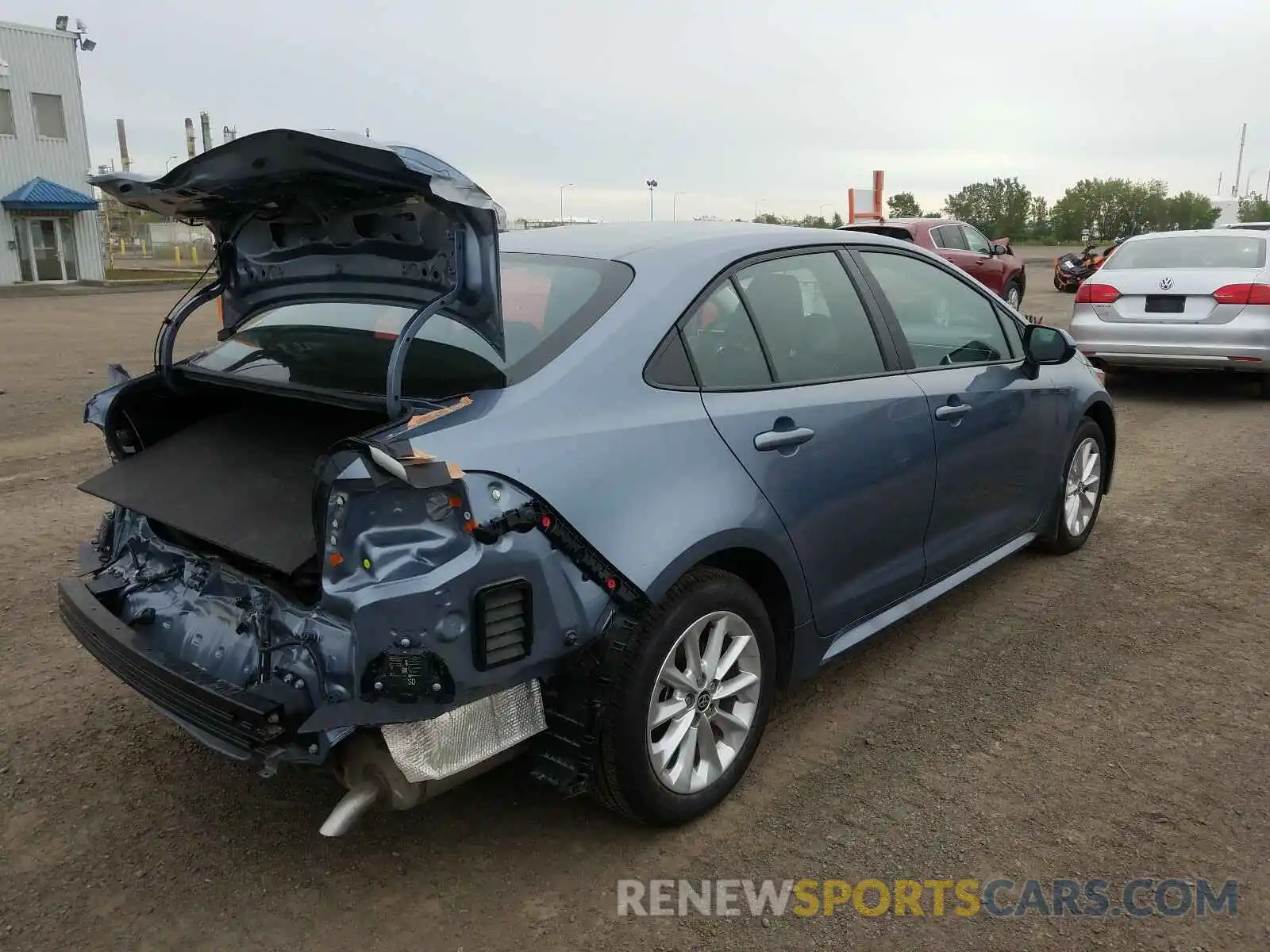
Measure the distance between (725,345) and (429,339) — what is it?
2.87 ft

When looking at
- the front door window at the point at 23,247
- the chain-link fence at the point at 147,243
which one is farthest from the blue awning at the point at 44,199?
the chain-link fence at the point at 147,243

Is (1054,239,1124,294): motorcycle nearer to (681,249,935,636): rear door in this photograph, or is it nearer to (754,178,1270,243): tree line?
(681,249,935,636): rear door

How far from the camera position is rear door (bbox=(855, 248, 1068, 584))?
373cm

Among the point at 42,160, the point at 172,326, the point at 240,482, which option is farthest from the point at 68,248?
the point at 240,482

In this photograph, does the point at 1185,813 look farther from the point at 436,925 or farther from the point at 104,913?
the point at 104,913

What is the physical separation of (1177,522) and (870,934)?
4.18 metres

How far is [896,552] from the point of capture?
3.55 m

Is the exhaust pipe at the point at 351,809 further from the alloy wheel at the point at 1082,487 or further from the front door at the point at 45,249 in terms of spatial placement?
the front door at the point at 45,249

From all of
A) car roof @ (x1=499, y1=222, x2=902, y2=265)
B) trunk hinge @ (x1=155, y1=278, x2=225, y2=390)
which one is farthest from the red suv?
trunk hinge @ (x1=155, y1=278, x2=225, y2=390)

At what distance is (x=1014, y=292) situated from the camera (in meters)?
17.5

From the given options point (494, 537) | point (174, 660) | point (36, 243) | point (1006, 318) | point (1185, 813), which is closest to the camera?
point (494, 537)

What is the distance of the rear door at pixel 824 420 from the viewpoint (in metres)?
2.98

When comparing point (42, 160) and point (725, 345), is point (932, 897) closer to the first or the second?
point (725, 345)

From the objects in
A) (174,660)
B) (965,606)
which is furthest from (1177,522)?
(174,660)
